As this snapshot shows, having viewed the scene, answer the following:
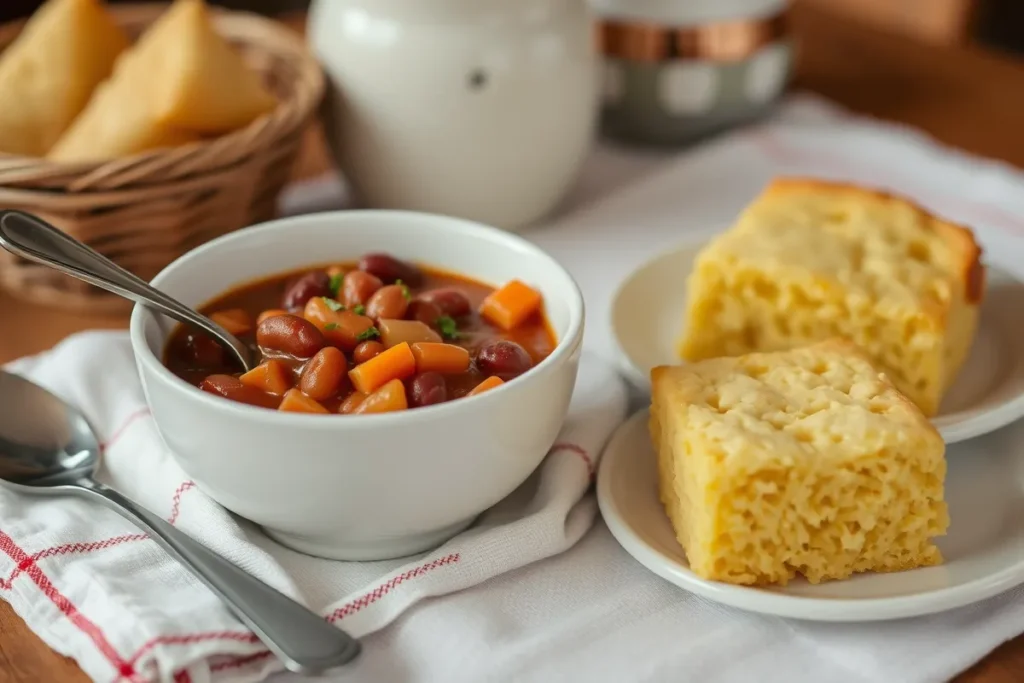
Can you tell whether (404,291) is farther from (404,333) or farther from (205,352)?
(205,352)

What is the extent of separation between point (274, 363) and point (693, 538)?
2.12 feet

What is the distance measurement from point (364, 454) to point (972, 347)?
1.28m

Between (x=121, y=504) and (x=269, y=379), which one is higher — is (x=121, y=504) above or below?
below

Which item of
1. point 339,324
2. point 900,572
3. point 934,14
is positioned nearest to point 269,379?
point 339,324

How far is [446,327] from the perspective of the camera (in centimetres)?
183

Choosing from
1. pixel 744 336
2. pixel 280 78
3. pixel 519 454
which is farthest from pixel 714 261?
pixel 280 78

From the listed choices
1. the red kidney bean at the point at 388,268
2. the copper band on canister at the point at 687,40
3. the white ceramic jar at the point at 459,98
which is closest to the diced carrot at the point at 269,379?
the red kidney bean at the point at 388,268

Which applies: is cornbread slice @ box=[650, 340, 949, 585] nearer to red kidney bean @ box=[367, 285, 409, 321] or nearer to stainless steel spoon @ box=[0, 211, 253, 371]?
red kidney bean @ box=[367, 285, 409, 321]

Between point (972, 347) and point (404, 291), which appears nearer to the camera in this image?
point (404, 291)

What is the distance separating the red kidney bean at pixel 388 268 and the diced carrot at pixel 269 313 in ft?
0.51

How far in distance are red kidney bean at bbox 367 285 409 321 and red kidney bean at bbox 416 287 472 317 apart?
54 mm

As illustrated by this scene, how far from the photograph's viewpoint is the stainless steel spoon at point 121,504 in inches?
55.7

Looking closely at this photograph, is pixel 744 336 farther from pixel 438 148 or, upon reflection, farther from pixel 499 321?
pixel 438 148

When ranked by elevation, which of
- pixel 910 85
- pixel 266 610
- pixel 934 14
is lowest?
pixel 934 14
